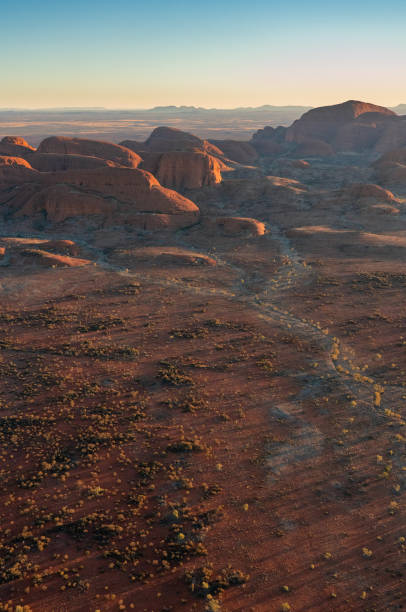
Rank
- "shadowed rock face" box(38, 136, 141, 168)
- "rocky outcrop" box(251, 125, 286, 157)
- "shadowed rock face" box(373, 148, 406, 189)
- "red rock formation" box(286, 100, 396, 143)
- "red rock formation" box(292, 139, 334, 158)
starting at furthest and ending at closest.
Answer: "red rock formation" box(286, 100, 396, 143), "rocky outcrop" box(251, 125, 286, 157), "red rock formation" box(292, 139, 334, 158), "shadowed rock face" box(38, 136, 141, 168), "shadowed rock face" box(373, 148, 406, 189)

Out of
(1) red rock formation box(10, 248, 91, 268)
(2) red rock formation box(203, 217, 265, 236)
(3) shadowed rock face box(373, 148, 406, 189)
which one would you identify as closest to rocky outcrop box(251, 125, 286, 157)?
(3) shadowed rock face box(373, 148, 406, 189)

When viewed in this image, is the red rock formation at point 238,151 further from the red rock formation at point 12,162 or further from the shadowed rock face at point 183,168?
the red rock formation at point 12,162

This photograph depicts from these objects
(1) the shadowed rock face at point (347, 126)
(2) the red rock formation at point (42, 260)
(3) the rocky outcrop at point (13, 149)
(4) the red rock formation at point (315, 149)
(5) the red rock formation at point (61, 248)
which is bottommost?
(2) the red rock formation at point (42, 260)

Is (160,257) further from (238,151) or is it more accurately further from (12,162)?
(238,151)

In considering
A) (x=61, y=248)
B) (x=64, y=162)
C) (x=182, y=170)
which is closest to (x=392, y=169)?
(x=182, y=170)

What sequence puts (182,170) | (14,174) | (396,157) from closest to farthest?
(14,174)
(182,170)
(396,157)

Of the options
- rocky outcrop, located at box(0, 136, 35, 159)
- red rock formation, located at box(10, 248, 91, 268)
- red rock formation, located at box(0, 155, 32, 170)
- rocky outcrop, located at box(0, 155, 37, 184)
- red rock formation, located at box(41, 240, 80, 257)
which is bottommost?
red rock formation, located at box(10, 248, 91, 268)

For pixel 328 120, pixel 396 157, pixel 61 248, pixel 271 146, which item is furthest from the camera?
pixel 328 120

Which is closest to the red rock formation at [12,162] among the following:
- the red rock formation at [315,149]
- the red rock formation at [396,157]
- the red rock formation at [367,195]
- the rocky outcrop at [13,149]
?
the rocky outcrop at [13,149]

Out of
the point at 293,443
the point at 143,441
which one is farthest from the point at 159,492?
the point at 293,443

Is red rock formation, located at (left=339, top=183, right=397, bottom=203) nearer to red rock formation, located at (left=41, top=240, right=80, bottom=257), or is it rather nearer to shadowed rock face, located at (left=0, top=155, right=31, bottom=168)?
red rock formation, located at (left=41, top=240, right=80, bottom=257)

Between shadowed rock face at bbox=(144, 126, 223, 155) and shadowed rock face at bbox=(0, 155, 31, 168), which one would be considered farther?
shadowed rock face at bbox=(144, 126, 223, 155)

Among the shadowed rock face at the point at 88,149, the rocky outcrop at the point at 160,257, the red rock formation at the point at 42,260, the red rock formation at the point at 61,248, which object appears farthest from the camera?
the shadowed rock face at the point at 88,149
